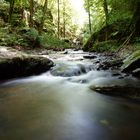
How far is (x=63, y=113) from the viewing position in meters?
3.90

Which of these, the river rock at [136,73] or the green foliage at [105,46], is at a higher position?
the green foliage at [105,46]

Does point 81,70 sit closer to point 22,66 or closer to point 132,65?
point 132,65

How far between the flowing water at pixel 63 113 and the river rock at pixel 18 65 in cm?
46

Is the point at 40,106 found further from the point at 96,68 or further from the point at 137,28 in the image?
the point at 137,28

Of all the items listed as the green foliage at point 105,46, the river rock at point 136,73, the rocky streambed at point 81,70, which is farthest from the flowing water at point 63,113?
the green foliage at point 105,46

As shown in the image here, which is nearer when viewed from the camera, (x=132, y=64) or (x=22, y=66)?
(x=22, y=66)

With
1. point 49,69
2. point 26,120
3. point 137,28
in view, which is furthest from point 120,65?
point 26,120

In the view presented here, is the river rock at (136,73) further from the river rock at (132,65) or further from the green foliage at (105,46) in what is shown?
the green foliage at (105,46)

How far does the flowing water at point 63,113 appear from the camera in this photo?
9.97 ft

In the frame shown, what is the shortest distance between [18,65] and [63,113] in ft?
11.1

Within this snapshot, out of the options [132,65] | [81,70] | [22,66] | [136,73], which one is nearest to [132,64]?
[132,65]

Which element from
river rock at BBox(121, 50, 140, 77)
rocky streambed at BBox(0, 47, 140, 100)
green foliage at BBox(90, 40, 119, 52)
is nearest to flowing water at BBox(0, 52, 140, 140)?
rocky streambed at BBox(0, 47, 140, 100)

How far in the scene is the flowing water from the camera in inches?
120

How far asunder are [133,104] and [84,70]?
3918mm
